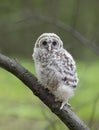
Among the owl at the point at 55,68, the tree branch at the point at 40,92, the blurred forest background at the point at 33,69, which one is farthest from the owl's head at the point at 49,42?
the blurred forest background at the point at 33,69

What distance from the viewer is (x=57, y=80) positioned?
8.33ft

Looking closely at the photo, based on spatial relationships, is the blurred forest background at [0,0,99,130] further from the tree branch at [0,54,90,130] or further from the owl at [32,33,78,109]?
the tree branch at [0,54,90,130]

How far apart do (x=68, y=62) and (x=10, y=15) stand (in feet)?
31.0

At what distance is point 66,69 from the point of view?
2.47m

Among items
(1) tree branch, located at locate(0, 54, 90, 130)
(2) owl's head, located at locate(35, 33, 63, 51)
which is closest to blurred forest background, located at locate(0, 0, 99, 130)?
(2) owl's head, located at locate(35, 33, 63, 51)

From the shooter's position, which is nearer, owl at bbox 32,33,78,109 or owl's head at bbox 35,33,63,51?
owl at bbox 32,33,78,109

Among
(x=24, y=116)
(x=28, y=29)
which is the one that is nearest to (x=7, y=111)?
(x=24, y=116)

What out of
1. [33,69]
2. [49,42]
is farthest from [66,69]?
[33,69]

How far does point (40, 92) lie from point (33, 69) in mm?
6118

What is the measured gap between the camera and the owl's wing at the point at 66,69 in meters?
2.46

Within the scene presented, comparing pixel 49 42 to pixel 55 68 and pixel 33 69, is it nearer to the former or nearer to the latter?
pixel 55 68

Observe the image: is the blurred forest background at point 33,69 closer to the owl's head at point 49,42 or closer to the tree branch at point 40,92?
the owl's head at point 49,42

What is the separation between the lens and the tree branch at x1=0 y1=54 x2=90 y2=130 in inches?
87.6

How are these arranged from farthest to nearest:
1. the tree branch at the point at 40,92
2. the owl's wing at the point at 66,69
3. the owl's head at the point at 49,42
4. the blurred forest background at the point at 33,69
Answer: the blurred forest background at the point at 33,69 → the owl's head at the point at 49,42 → the owl's wing at the point at 66,69 → the tree branch at the point at 40,92
